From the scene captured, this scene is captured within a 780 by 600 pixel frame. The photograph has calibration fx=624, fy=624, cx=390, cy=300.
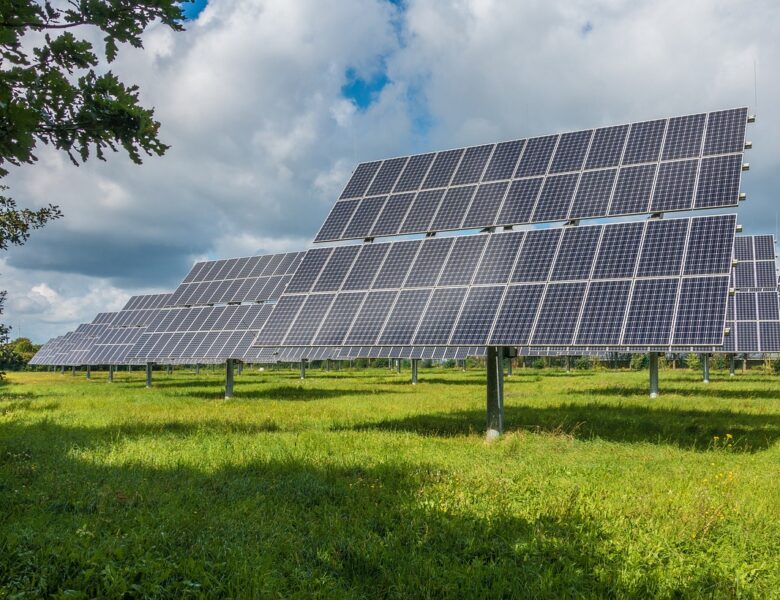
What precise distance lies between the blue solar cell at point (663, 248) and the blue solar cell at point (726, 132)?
8.90 ft

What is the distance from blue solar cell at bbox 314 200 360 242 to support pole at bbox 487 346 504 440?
6.58m

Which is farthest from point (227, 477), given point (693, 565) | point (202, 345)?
point (202, 345)

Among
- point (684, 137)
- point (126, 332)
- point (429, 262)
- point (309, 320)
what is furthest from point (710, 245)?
point (126, 332)

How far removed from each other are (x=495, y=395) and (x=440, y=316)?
7.86ft

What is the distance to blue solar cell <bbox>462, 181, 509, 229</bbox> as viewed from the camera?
56.3ft

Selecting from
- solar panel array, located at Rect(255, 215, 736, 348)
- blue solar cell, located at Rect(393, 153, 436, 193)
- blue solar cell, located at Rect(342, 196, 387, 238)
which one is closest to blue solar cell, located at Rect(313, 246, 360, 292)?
solar panel array, located at Rect(255, 215, 736, 348)

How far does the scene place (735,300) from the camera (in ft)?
125

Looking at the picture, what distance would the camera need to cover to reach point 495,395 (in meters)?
15.5

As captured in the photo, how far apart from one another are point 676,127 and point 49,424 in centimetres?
1980

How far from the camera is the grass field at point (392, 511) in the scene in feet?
21.8

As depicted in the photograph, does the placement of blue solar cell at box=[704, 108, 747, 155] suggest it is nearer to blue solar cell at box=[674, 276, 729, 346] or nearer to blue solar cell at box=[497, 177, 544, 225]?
blue solar cell at box=[497, 177, 544, 225]

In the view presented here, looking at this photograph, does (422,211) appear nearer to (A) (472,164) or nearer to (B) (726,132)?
(A) (472,164)

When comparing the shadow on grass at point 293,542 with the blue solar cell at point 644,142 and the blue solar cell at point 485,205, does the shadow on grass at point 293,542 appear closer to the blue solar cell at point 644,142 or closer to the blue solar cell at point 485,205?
the blue solar cell at point 485,205

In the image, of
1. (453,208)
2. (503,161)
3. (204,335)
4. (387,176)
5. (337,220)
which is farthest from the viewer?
(204,335)
